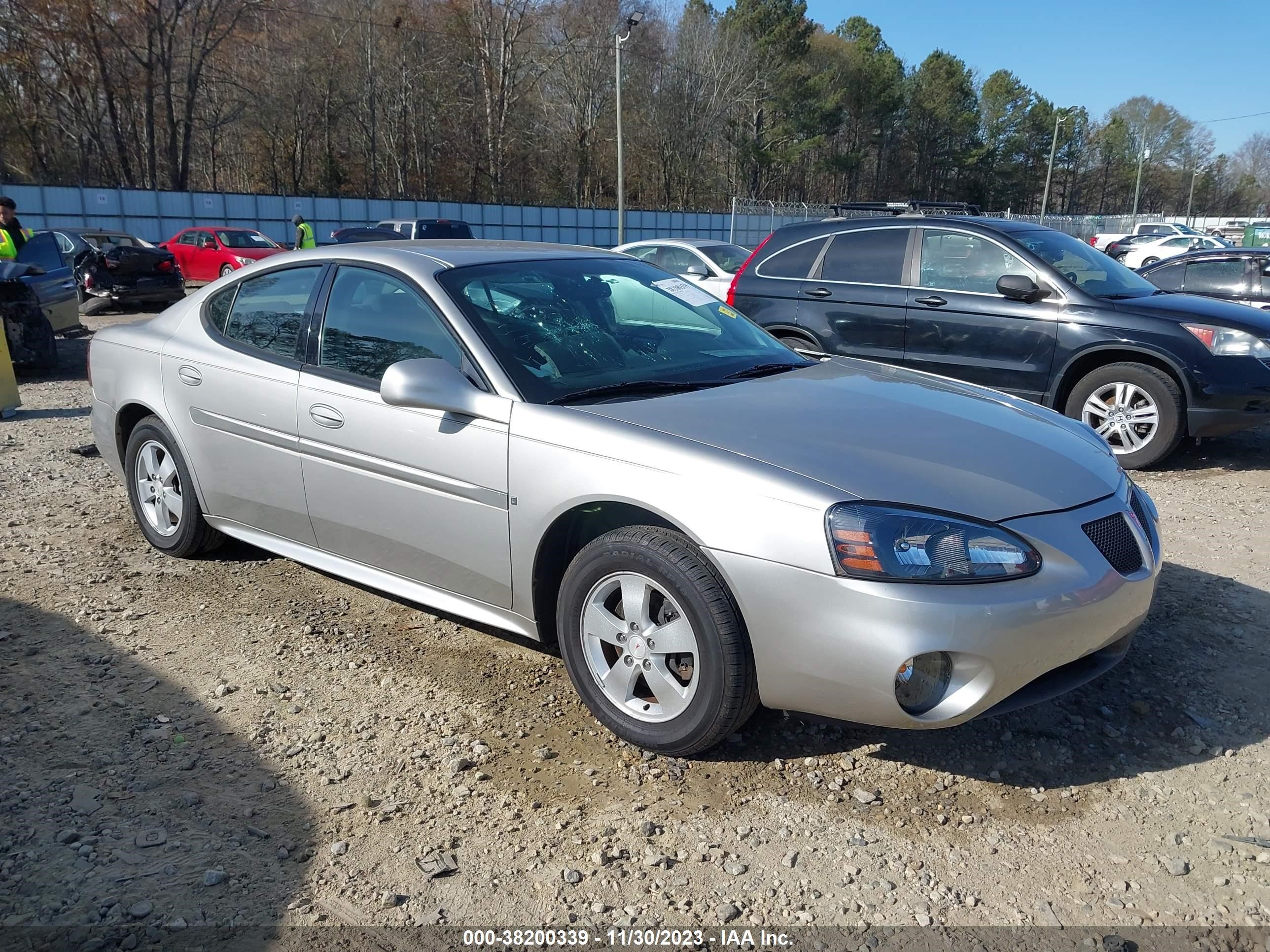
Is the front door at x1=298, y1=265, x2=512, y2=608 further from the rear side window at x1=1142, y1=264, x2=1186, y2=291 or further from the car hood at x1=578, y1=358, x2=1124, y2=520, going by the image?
the rear side window at x1=1142, y1=264, x2=1186, y2=291

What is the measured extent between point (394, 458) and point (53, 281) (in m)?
10.6

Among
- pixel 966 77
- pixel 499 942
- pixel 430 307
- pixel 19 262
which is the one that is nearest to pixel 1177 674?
pixel 499 942

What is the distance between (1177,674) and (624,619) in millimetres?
2185

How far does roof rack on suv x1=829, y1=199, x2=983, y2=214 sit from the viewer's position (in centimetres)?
859

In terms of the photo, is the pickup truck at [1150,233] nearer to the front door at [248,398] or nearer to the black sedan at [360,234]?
the black sedan at [360,234]

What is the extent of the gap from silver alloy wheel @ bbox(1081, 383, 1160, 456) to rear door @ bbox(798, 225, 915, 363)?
4.72ft

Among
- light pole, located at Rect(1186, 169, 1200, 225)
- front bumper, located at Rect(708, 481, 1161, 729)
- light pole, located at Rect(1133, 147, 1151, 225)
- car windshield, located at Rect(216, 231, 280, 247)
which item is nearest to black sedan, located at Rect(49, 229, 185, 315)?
car windshield, located at Rect(216, 231, 280, 247)

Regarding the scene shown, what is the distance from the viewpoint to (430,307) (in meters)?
3.60

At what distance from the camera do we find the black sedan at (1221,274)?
9984 millimetres

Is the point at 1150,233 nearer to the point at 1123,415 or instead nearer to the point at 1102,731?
the point at 1123,415

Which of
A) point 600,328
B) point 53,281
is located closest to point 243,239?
point 53,281

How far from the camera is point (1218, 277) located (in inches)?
403

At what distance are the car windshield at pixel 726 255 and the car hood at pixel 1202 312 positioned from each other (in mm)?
7251

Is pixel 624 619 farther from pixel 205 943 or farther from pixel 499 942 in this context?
pixel 205 943
